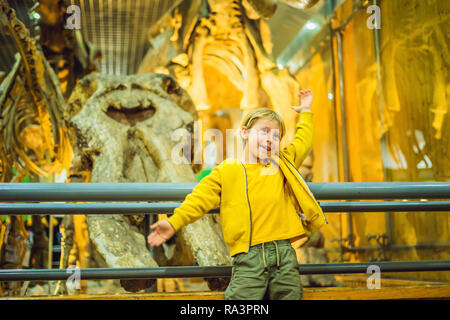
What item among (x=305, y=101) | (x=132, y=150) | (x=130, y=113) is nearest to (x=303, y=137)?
(x=305, y=101)

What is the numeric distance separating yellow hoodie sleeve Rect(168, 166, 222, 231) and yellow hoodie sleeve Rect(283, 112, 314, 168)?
286mm

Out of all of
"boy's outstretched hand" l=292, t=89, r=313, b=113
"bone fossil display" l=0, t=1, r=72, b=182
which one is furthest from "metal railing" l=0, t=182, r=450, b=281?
"bone fossil display" l=0, t=1, r=72, b=182

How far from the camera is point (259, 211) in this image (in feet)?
4.91

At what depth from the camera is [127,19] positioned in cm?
521

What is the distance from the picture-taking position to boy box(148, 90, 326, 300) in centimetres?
142

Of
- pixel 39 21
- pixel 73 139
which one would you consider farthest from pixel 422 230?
pixel 39 21

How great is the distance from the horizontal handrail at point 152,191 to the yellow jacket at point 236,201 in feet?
0.20

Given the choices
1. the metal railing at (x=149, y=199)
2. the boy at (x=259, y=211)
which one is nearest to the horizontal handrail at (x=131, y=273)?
the metal railing at (x=149, y=199)

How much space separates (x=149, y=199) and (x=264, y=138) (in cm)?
39

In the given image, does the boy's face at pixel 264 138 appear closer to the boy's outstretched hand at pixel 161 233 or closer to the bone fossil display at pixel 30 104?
the boy's outstretched hand at pixel 161 233

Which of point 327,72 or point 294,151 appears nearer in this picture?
point 294,151
